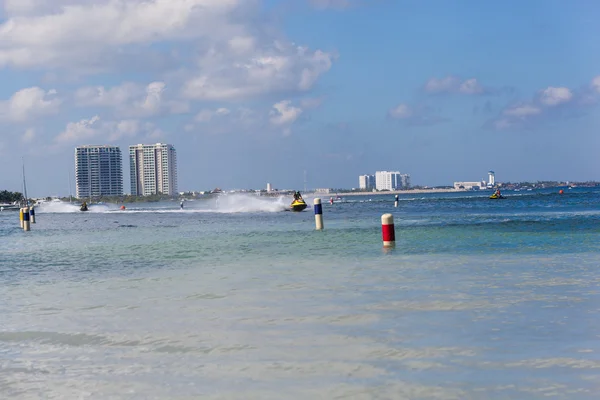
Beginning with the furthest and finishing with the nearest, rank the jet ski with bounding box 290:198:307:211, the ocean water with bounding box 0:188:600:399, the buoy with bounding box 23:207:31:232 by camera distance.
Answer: the jet ski with bounding box 290:198:307:211
the buoy with bounding box 23:207:31:232
the ocean water with bounding box 0:188:600:399

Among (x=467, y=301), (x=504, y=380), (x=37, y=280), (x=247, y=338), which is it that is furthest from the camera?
(x=37, y=280)

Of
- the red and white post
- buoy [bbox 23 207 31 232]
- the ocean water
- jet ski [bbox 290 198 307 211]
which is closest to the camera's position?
the ocean water

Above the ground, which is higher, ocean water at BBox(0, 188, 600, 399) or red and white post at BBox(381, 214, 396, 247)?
red and white post at BBox(381, 214, 396, 247)

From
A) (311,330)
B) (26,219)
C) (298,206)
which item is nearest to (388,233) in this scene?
(311,330)

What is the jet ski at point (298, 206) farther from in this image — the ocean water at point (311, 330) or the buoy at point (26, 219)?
the ocean water at point (311, 330)

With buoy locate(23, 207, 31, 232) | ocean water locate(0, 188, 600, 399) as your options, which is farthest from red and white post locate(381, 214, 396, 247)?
buoy locate(23, 207, 31, 232)

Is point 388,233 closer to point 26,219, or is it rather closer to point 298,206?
point 26,219

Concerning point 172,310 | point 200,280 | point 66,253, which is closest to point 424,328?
point 172,310

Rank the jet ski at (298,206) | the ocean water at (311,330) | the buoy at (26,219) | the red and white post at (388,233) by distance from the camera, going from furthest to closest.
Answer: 1. the jet ski at (298,206)
2. the buoy at (26,219)
3. the red and white post at (388,233)
4. the ocean water at (311,330)

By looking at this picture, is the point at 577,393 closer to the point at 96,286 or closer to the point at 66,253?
the point at 96,286

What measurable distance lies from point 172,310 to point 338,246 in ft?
40.9

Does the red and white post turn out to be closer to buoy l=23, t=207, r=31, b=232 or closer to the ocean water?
the ocean water

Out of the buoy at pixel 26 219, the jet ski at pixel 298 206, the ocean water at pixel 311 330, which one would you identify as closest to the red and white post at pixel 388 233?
the ocean water at pixel 311 330

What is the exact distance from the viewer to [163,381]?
629 cm
